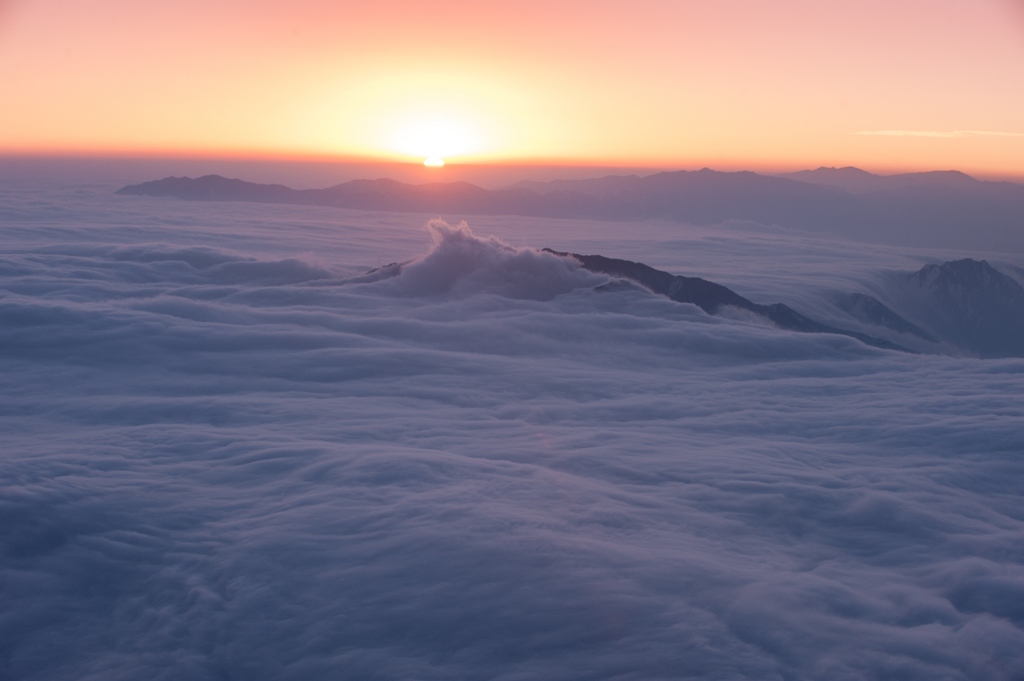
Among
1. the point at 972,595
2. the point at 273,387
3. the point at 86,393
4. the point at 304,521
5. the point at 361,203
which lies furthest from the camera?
the point at 361,203

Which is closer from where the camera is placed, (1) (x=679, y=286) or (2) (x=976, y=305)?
(1) (x=679, y=286)

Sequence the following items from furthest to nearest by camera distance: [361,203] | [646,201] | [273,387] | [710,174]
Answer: [710,174]
[646,201]
[361,203]
[273,387]

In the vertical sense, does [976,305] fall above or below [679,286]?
below

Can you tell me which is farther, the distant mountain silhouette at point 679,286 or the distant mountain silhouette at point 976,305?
the distant mountain silhouette at point 976,305

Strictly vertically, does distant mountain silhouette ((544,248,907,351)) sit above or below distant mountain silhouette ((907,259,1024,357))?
above

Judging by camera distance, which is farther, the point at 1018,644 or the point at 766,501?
the point at 766,501

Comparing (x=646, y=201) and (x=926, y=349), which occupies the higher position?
(x=646, y=201)

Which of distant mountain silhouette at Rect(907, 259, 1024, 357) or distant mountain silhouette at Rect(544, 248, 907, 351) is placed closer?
distant mountain silhouette at Rect(544, 248, 907, 351)

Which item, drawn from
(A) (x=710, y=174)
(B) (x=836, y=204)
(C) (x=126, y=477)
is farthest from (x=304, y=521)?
(B) (x=836, y=204)

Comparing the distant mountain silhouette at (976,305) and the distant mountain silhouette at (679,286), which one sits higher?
the distant mountain silhouette at (679,286)

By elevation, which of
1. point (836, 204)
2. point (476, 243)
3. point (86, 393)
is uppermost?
point (836, 204)

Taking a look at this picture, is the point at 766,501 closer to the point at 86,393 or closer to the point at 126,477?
the point at 126,477
